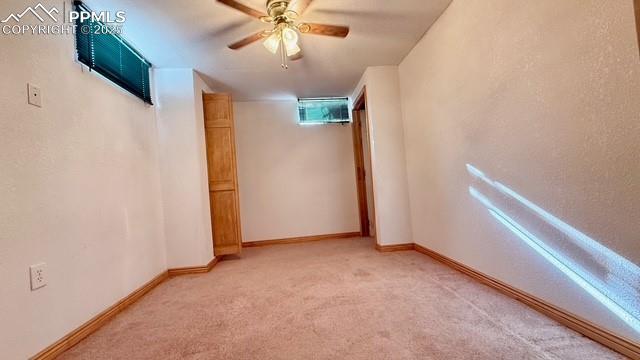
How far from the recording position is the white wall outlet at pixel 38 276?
1.31 metres

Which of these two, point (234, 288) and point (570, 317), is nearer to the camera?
Answer: point (570, 317)

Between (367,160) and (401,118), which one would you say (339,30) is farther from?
(367,160)

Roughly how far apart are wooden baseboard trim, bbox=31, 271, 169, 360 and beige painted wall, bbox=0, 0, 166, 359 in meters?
0.04

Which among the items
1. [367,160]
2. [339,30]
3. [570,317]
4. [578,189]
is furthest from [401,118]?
[570,317]

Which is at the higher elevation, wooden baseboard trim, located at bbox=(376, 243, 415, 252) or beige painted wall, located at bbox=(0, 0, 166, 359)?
beige painted wall, located at bbox=(0, 0, 166, 359)

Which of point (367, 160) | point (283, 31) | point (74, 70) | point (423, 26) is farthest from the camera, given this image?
point (367, 160)

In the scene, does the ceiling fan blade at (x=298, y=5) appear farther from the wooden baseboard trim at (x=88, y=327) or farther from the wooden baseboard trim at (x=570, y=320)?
the wooden baseboard trim at (x=88, y=327)

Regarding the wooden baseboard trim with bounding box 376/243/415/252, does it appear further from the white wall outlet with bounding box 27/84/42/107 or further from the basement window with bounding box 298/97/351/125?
the white wall outlet with bounding box 27/84/42/107

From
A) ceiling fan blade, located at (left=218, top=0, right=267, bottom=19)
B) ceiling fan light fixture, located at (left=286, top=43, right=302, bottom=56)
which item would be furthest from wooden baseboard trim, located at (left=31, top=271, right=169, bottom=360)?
ceiling fan light fixture, located at (left=286, top=43, right=302, bottom=56)

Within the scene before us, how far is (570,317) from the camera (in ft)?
4.38

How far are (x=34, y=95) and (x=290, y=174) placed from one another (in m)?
3.06

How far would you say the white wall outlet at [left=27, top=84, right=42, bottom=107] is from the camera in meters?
1.39

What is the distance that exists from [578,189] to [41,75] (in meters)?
2.91

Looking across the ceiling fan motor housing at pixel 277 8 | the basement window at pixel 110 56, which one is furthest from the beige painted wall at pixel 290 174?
the ceiling fan motor housing at pixel 277 8
